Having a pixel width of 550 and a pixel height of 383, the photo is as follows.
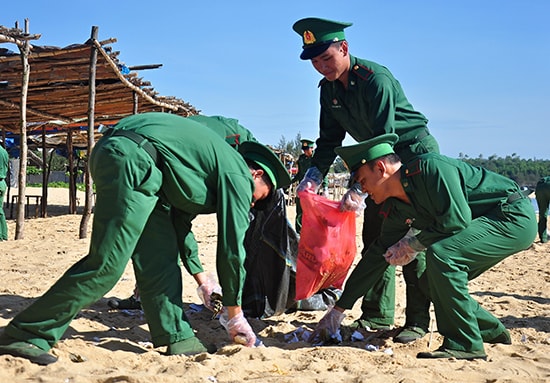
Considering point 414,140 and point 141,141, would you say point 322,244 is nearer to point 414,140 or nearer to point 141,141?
point 414,140

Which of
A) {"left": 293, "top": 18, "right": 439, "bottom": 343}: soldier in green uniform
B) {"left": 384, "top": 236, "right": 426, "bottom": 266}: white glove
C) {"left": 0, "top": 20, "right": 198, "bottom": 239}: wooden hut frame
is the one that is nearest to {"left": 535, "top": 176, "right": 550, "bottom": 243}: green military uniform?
{"left": 0, "top": 20, "right": 198, "bottom": 239}: wooden hut frame

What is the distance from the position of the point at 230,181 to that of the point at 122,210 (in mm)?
577

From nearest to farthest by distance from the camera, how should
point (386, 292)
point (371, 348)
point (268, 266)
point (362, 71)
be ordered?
1. point (371, 348)
2. point (362, 71)
3. point (386, 292)
4. point (268, 266)

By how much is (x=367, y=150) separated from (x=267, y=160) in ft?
1.93

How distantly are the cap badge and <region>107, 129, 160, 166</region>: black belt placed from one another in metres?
1.39

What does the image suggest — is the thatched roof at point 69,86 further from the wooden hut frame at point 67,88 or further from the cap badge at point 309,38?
the cap badge at point 309,38

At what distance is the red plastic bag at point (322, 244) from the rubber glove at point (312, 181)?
0.37 feet

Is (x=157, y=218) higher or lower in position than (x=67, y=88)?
lower

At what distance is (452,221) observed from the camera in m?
3.40

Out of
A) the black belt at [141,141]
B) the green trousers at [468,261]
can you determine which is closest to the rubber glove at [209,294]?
the black belt at [141,141]

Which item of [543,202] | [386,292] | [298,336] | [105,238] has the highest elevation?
[543,202]

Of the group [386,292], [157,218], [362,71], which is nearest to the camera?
[157,218]

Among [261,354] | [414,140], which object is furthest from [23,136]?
[261,354]

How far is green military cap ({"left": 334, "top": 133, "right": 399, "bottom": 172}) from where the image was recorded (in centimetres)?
348
